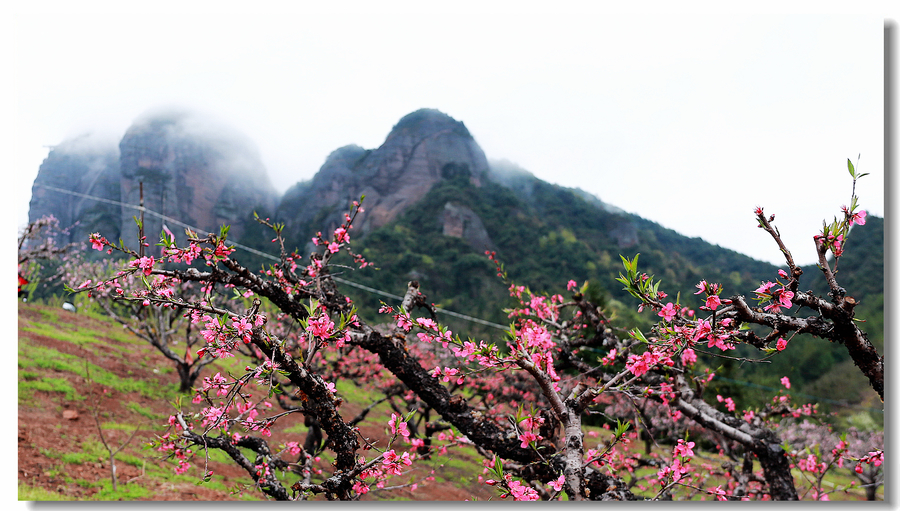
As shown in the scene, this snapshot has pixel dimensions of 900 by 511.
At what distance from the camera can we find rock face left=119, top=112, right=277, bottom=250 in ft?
17.4

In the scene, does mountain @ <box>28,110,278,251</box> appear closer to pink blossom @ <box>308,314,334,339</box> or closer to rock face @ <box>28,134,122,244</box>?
rock face @ <box>28,134,122,244</box>

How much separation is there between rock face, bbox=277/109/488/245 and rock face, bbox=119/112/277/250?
180 centimetres

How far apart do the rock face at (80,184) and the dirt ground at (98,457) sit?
5.59ft

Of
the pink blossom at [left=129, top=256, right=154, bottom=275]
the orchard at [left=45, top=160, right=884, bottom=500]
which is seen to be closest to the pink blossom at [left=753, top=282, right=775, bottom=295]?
the orchard at [left=45, top=160, right=884, bottom=500]

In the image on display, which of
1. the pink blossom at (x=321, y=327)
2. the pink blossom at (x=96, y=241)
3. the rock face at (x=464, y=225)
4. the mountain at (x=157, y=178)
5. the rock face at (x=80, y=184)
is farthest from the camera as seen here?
the rock face at (x=464, y=225)

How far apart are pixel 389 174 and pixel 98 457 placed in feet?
69.6

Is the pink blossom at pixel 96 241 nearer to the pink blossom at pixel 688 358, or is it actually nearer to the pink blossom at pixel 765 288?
the pink blossom at pixel 765 288

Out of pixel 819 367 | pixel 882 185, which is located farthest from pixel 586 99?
pixel 819 367

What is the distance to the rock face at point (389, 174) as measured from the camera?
1327 cm

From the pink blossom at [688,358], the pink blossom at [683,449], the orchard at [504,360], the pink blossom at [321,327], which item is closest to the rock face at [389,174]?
the orchard at [504,360]

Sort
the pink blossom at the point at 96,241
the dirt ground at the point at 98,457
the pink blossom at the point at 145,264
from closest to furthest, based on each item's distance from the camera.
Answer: the pink blossom at the point at 145,264 → the pink blossom at the point at 96,241 → the dirt ground at the point at 98,457

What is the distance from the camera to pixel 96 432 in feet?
13.8

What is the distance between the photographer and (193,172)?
7.26m

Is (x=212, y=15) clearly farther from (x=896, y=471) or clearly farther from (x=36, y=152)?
(x=896, y=471)
